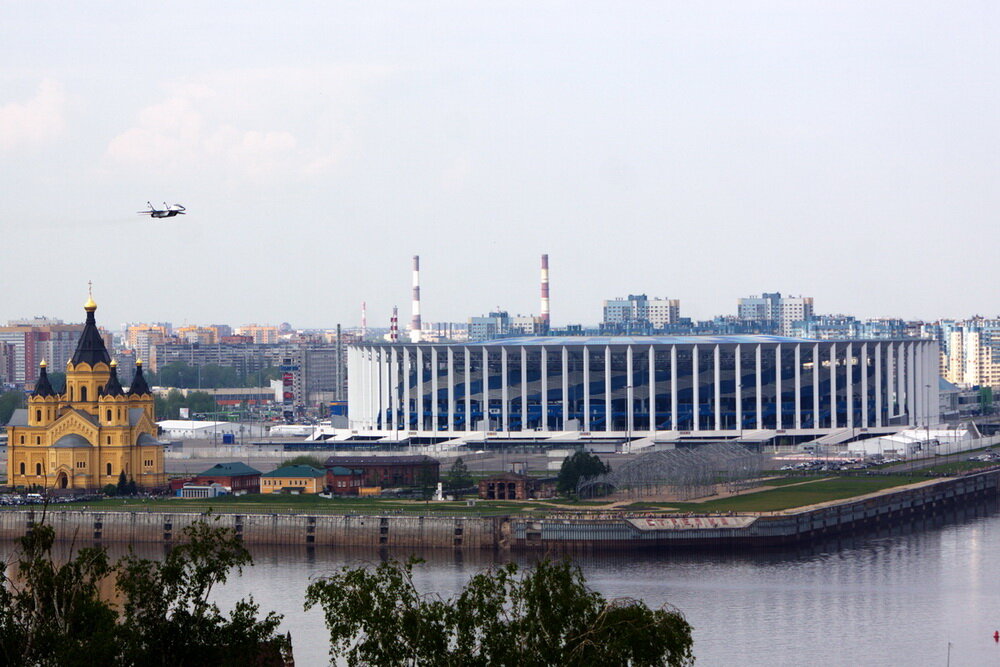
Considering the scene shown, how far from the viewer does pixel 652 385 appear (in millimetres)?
89875

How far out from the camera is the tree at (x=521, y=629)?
985 inches

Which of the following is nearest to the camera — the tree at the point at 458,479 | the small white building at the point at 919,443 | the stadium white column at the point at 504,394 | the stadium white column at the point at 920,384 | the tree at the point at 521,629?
the tree at the point at 521,629

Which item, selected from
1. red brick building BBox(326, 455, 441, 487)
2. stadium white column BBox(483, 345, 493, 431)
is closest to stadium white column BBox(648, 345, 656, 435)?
stadium white column BBox(483, 345, 493, 431)

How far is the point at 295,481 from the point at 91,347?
9446mm

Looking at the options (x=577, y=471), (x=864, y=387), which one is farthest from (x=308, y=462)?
(x=864, y=387)

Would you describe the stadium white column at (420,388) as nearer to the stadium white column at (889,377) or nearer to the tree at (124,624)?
the stadium white column at (889,377)

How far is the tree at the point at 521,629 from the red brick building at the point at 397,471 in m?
42.9

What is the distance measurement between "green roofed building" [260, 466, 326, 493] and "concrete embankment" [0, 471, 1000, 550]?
7.97 meters

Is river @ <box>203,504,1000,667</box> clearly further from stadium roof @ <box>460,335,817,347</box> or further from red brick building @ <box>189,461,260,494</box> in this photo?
stadium roof @ <box>460,335,817,347</box>

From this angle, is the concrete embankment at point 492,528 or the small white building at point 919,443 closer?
the concrete embankment at point 492,528

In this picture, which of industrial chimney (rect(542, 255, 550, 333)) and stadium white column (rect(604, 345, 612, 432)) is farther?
industrial chimney (rect(542, 255, 550, 333))

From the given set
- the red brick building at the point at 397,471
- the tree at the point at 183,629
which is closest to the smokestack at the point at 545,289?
the red brick building at the point at 397,471

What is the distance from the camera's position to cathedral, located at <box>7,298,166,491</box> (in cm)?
6900

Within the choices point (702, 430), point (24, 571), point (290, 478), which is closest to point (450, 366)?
point (702, 430)
